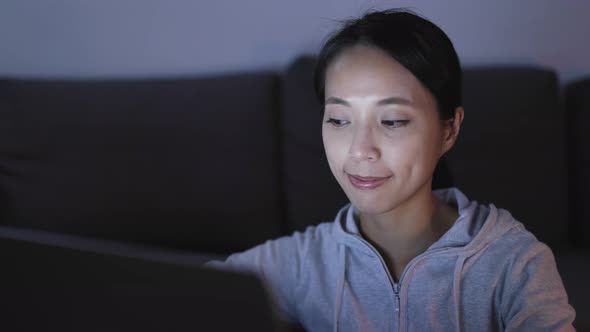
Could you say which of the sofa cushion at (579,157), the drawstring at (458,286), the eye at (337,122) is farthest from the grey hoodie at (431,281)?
the sofa cushion at (579,157)

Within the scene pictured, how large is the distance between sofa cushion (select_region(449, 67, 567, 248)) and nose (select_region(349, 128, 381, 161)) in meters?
0.59

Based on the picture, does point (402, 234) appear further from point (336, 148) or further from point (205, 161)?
point (205, 161)

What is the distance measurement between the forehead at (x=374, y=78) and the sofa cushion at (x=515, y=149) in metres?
0.56

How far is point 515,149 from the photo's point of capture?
142cm

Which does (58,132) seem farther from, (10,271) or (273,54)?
(10,271)

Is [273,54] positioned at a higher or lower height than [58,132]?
higher

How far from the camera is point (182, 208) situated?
4.82ft

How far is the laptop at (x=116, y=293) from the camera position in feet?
1.18

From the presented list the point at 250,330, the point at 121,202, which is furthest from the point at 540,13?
the point at 250,330

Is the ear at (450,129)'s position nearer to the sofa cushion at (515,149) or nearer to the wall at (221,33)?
the sofa cushion at (515,149)

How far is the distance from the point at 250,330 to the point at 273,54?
4.48ft

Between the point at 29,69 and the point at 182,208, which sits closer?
the point at 182,208

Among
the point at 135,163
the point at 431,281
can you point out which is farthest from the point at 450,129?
the point at 135,163

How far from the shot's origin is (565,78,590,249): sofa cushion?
4.88ft
